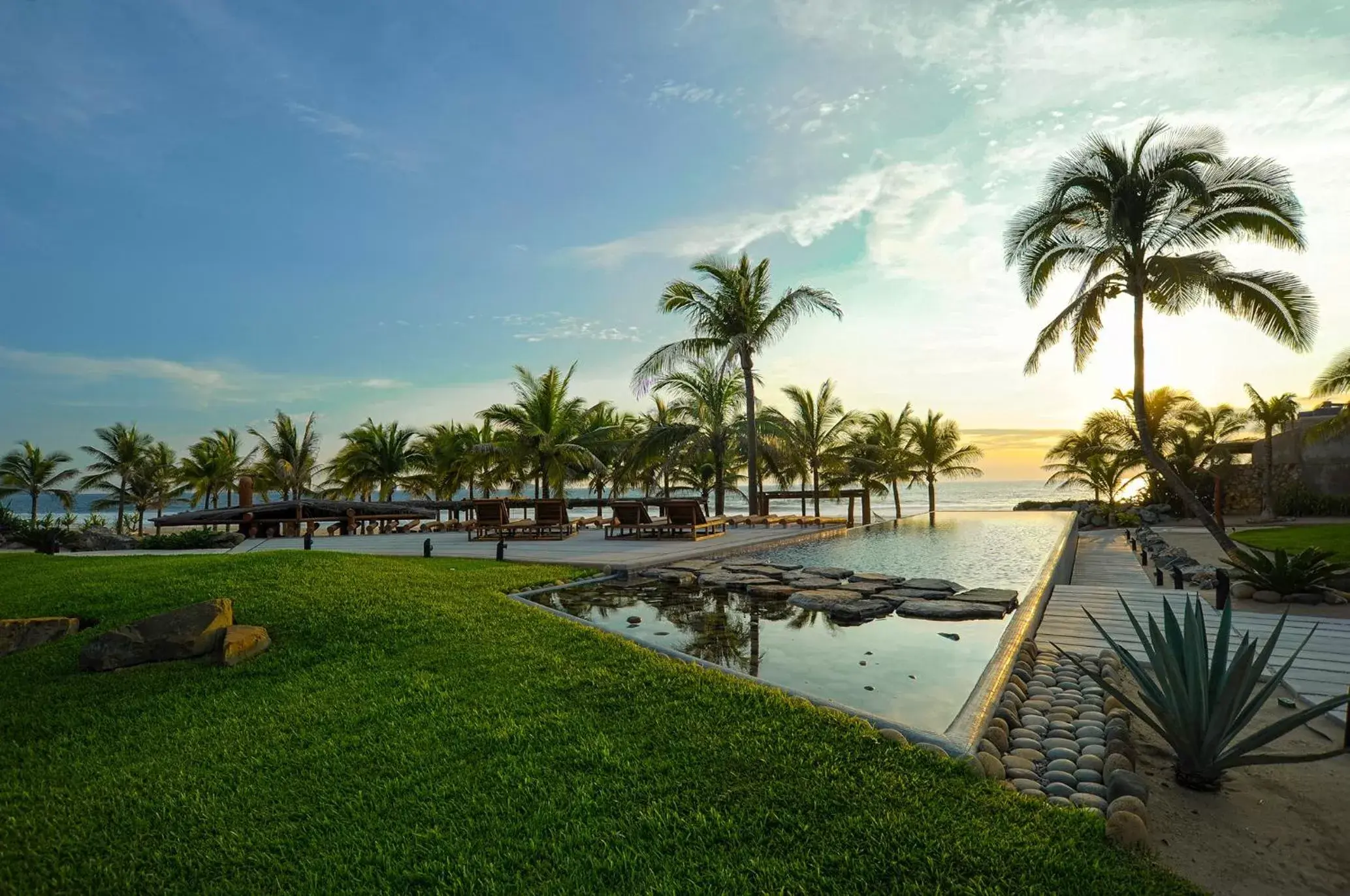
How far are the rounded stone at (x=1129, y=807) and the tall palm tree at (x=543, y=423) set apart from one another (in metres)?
19.3

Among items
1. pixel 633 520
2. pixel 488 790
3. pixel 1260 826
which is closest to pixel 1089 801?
pixel 1260 826

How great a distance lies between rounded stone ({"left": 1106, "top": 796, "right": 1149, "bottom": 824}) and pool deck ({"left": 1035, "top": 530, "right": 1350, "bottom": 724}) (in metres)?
0.93

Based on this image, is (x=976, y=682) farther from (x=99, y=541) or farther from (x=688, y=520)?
(x=99, y=541)

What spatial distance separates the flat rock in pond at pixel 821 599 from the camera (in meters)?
7.29

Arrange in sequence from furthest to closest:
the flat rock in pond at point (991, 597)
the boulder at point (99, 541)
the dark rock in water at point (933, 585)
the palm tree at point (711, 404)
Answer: the palm tree at point (711, 404) < the boulder at point (99, 541) < the dark rock in water at point (933, 585) < the flat rock in pond at point (991, 597)

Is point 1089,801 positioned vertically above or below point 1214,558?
above

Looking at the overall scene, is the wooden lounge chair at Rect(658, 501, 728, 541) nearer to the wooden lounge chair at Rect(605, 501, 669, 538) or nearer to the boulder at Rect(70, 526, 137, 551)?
the wooden lounge chair at Rect(605, 501, 669, 538)

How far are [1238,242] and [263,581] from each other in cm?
1712

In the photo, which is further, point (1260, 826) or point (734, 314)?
point (734, 314)

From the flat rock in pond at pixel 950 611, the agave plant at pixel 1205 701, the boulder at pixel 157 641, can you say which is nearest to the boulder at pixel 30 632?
the boulder at pixel 157 641

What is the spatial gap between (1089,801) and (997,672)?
5.45 ft

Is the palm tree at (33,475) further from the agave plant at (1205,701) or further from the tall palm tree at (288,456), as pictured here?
the agave plant at (1205,701)

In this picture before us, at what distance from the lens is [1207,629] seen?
19.6ft

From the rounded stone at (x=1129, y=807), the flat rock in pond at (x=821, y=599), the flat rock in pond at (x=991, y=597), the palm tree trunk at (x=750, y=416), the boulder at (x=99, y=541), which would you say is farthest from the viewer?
the palm tree trunk at (x=750, y=416)
